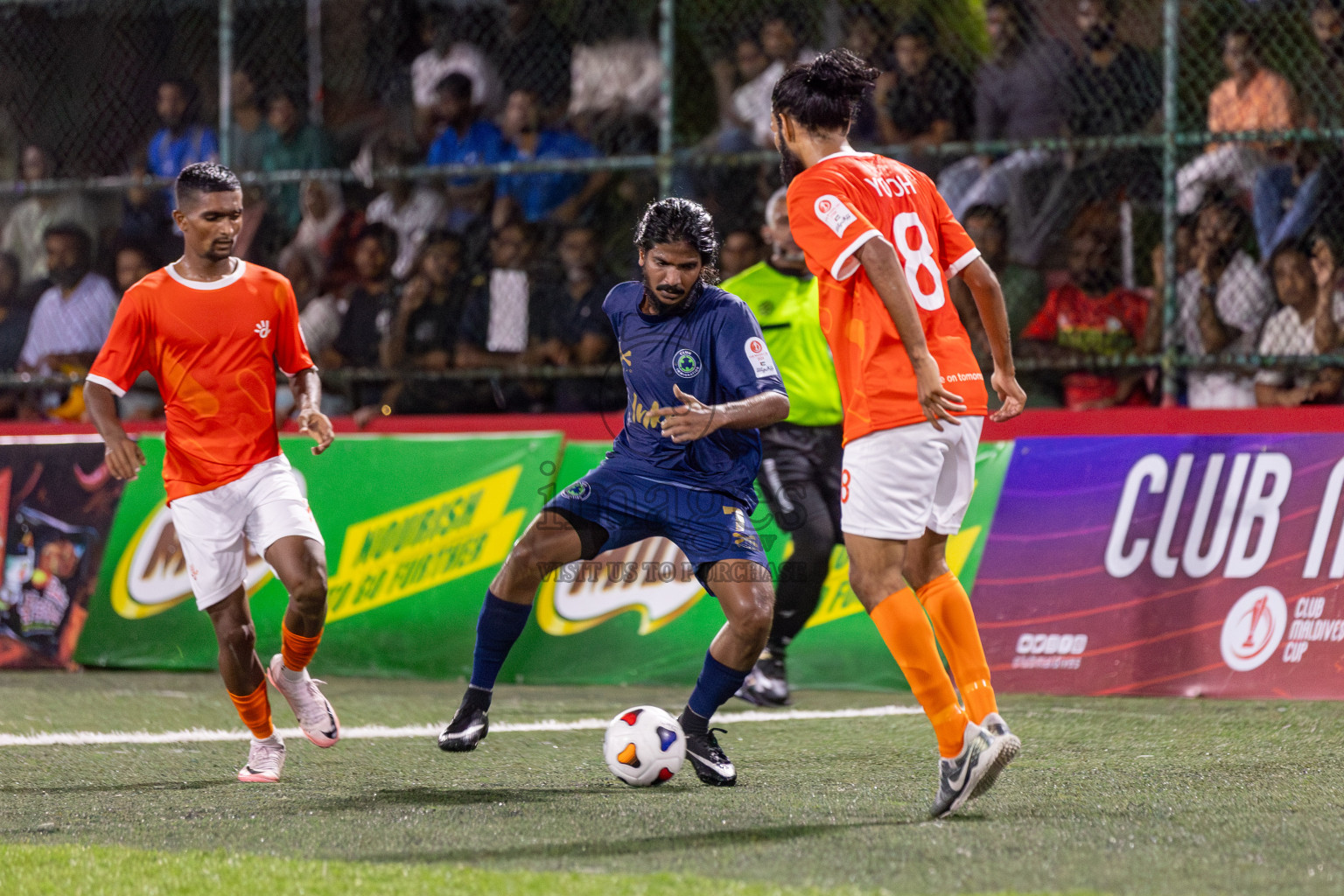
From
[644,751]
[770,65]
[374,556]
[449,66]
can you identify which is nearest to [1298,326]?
[770,65]

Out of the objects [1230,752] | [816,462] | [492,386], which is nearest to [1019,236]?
[816,462]

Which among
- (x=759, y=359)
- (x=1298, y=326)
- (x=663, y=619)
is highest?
(x=759, y=359)

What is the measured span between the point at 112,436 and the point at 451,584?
3.34 m

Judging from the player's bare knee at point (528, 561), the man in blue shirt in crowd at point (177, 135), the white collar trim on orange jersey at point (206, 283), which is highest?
the man in blue shirt in crowd at point (177, 135)

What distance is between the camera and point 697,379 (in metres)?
5.07

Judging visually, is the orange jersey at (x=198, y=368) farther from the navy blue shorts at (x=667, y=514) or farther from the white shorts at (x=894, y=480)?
the white shorts at (x=894, y=480)

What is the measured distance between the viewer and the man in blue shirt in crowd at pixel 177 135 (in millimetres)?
10617

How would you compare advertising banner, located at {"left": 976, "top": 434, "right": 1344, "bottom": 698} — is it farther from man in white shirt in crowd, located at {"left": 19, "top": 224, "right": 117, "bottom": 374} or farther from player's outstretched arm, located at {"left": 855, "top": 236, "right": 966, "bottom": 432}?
man in white shirt in crowd, located at {"left": 19, "top": 224, "right": 117, "bottom": 374}

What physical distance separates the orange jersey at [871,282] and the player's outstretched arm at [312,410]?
75.3 inches

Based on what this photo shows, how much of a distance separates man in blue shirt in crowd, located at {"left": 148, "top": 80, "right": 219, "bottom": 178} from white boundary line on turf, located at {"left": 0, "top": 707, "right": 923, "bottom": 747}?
5339 mm

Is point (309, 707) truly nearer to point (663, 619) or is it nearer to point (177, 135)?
point (663, 619)

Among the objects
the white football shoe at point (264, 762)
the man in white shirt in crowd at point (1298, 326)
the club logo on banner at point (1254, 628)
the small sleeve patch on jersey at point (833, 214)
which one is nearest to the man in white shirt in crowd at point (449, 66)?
the man in white shirt in crowd at point (1298, 326)

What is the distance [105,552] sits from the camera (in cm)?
Answer: 880

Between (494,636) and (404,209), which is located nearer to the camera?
(494,636)
